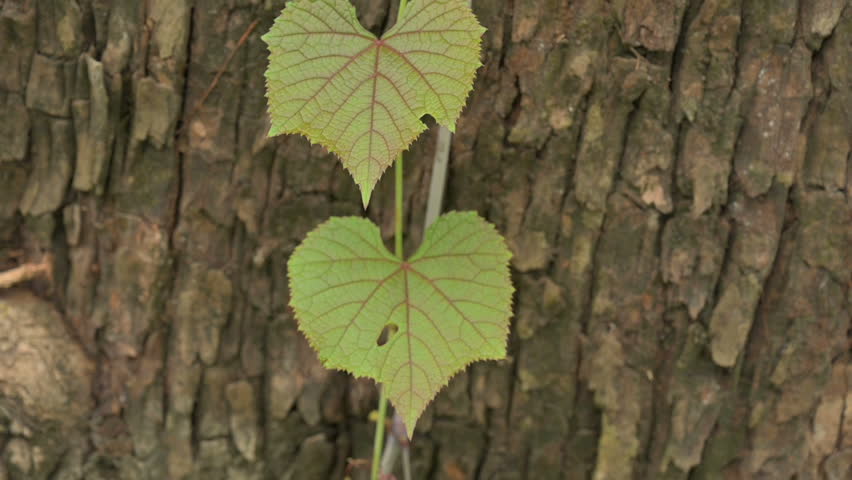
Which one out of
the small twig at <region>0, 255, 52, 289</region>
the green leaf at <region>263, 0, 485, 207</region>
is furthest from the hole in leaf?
the small twig at <region>0, 255, 52, 289</region>

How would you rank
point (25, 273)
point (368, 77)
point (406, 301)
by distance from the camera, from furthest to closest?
point (25, 273) < point (406, 301) < point (368, 77)

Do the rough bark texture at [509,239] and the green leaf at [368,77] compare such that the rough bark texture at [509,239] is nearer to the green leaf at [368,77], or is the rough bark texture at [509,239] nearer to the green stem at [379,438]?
the green stem at [379,438]

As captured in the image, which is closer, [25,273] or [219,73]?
[219,73]

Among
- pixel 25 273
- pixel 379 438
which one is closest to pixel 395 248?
pixel 379 438

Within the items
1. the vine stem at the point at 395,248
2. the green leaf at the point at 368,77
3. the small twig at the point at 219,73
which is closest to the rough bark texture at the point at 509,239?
the small twig at the point at 219,73

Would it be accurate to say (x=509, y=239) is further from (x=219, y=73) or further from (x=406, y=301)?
(x=219, y=73)

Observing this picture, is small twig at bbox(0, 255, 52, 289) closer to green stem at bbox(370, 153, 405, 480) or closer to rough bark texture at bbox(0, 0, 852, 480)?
rough bark texture at bbox(0, 0, 852, 480)

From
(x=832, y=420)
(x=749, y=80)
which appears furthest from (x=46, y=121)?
(x=832, y=420)
